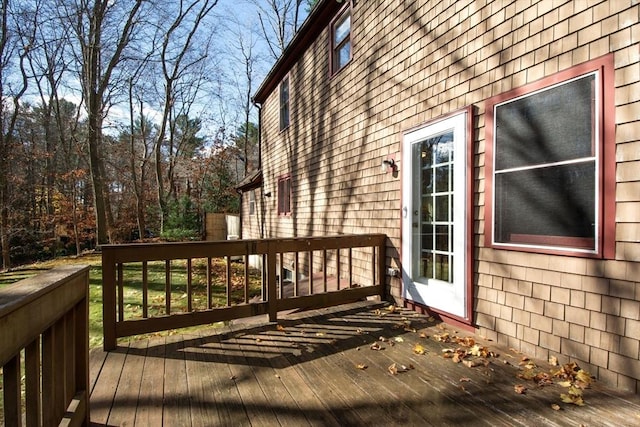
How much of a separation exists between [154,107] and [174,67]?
11.5 feet

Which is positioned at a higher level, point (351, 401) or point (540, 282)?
point (540, 282)

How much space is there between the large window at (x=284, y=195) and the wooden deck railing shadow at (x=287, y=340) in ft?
16.2

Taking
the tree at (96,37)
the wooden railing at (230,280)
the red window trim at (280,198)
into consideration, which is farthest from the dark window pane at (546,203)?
the tree at (96,37)

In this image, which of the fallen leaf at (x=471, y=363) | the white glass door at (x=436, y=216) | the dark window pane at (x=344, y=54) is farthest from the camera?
the dark window pane at (x=344, y=54)

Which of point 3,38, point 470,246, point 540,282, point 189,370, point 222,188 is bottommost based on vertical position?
point 189,370

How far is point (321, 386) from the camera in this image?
91.5 inches

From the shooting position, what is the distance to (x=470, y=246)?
3.31 meters

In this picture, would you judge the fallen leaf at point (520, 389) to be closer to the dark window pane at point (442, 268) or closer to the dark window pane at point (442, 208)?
the dark window pane at point (442, 268)

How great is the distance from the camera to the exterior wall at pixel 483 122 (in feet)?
7.36

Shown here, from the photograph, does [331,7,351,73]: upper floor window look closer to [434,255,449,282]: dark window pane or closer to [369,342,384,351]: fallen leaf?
[434,255,449,282]: dark window pane

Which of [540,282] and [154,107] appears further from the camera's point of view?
[154,107]

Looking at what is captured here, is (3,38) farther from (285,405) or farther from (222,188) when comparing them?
(285,405)

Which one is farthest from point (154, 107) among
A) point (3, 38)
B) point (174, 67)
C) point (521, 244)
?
point (521, 244)

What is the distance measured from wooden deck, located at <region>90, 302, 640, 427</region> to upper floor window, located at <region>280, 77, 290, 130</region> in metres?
6.59
